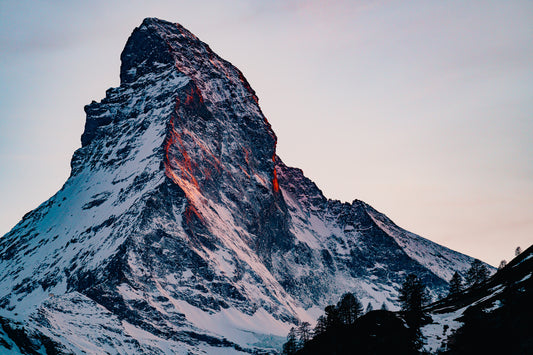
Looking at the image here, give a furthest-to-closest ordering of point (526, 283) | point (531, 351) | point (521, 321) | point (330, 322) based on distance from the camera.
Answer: point (330, 322), point (526, 283), point (521, 321), point (531, 351)

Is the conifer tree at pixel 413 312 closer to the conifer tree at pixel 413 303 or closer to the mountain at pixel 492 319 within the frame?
the conifer tree at pixel 413 303

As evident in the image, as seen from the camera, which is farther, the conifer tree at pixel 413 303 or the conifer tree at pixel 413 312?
the conifer tree at pixel 413 303

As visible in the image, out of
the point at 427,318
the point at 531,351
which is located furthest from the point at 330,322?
the point at 531,351

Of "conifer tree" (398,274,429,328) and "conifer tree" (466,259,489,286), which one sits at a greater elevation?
"conifer tree" (466,259,489,286)

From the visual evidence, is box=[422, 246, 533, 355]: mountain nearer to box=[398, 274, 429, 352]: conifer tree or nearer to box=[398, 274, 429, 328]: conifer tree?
box=[398, 274, 429, 352]: conifer tree

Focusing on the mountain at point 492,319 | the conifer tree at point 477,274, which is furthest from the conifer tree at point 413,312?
the conifer tree at point 477,274

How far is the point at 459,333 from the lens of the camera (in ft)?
365

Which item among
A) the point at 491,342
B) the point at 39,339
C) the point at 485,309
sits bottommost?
the point at 39,339

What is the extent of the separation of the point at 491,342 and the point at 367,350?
2233 centimetres

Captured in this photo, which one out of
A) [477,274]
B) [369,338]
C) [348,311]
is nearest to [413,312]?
[369,338]

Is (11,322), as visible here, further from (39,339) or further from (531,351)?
(531,351)

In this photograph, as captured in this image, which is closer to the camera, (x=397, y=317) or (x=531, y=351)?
Result: (x=531, y=351)

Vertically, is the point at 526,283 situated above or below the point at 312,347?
above

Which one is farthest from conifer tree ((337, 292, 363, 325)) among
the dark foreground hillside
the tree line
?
the dark foreground hillside
